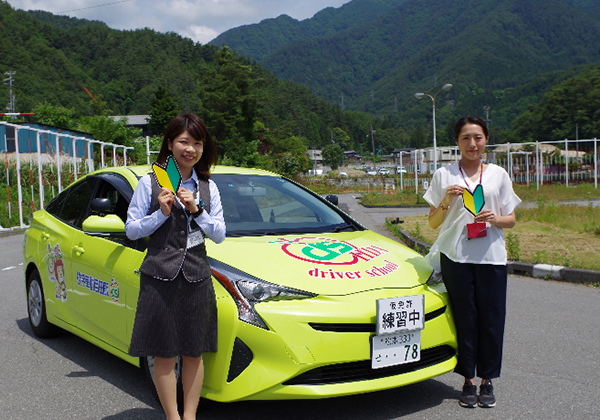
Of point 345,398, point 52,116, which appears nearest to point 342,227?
point 345,398

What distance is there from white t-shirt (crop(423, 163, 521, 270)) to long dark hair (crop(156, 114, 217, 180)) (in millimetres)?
1560

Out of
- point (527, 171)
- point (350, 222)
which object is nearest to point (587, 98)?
point (527, 171)

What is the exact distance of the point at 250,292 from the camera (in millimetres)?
2941

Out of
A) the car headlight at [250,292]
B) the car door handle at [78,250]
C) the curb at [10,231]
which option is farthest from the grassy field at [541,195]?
the car headlight at [250,292]

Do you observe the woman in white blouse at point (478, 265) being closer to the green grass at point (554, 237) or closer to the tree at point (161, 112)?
the green grass at point (554, 237)

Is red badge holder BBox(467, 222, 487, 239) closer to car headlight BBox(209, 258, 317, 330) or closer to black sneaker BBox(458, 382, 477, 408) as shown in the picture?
black sneaker BBox(458, 382, 477, 408)

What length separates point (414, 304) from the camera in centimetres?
314

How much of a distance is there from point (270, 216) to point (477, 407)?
76.7 inches

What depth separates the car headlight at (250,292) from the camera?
9.40 feet

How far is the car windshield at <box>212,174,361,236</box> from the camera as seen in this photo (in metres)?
3.96

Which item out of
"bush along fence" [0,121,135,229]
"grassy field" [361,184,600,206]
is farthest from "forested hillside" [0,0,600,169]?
"bush along fence" [0,121,135,229]

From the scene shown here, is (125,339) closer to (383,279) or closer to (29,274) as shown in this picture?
(383,279)

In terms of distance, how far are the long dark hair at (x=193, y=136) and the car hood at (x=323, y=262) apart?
56 centimetres

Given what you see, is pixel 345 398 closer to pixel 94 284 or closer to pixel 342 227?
pixel 342 227
